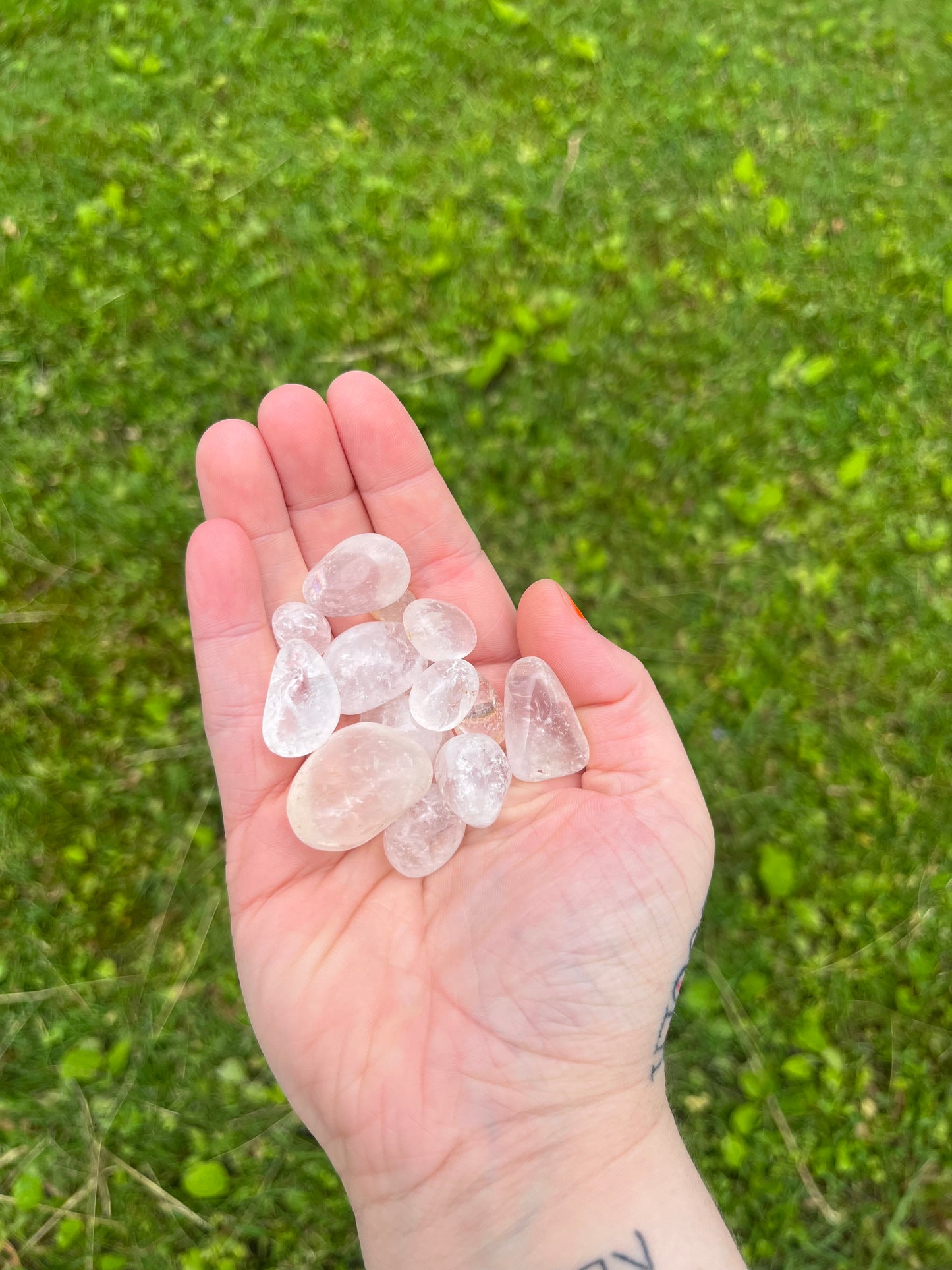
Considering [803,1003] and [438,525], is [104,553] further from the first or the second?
[803,1003]

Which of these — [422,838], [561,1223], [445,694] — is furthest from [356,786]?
[561,1223]

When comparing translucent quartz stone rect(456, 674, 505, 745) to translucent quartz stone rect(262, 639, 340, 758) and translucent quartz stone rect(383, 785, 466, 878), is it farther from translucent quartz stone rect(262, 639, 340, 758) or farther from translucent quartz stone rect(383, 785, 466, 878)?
translucent quartz stone rect(262, 639, 340, 758)

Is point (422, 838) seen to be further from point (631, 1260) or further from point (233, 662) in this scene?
point (631, 1260)

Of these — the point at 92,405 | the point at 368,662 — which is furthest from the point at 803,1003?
the point at 92,405

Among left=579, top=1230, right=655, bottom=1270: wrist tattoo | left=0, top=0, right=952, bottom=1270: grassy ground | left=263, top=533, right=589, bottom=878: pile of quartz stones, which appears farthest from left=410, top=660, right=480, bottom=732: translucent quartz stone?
left=579, top=1230, right=655, bottom=1270: wrist tattoo

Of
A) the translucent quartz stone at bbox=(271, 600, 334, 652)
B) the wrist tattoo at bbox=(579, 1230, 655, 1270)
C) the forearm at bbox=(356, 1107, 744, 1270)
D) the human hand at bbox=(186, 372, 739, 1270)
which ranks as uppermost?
the translucent quartz stone at bbox=(271, 600, 334, 652)

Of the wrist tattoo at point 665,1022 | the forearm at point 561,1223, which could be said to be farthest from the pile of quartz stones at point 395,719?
the forearm at point 561,1223
